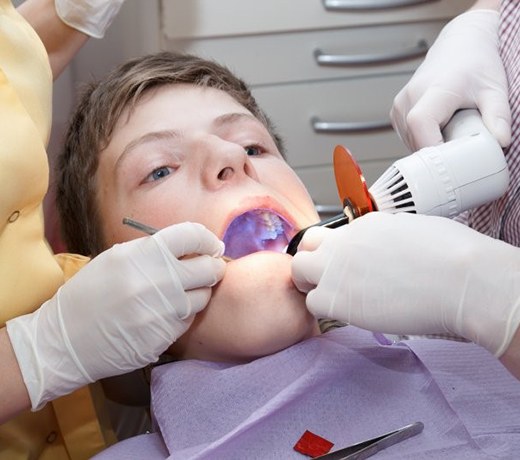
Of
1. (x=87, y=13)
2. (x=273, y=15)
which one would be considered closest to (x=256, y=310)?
(x=87, y=13)

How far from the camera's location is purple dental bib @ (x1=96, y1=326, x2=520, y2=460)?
1170mm

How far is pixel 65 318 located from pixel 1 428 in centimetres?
33

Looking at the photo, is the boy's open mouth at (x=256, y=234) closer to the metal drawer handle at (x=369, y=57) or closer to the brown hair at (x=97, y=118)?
the brown hair at (x=97, y=118)

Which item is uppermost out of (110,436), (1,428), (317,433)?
(317,433)

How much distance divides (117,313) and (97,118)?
487 mm

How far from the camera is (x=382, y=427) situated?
47.1 inches

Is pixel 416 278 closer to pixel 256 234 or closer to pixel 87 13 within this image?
pixel 256 234

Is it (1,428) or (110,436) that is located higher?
(1,428)

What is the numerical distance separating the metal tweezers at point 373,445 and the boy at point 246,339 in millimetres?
17

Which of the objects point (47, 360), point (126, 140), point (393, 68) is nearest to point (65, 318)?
point (47, 360)

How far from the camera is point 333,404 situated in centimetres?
123

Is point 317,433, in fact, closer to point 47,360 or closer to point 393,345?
point 393,345

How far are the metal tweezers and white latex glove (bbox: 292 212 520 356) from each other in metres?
0.15

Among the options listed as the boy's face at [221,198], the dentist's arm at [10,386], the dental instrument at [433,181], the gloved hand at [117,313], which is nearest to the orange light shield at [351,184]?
the dental instrument at [433,181]
